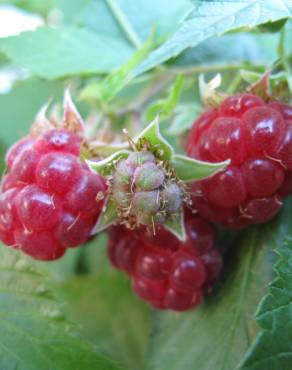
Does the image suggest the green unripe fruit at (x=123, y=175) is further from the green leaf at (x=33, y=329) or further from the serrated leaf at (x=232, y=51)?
the serrated leaf at (x=232, y=51)

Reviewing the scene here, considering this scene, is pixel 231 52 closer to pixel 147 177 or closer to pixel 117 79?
pixel 117 79

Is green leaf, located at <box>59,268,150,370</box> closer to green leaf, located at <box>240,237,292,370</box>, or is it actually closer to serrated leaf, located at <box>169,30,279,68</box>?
serrated leaf, located at <box>169,30,279,68</box>

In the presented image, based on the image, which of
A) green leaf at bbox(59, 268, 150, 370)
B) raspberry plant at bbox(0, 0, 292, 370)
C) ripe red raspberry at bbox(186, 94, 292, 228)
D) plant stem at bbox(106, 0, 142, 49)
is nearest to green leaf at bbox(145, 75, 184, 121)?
raspberry plant at bbox(0, 0, 292, 370)

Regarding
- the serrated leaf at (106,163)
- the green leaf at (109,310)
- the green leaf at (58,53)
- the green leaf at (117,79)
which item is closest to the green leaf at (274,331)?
the serrated leaf at (106,163)

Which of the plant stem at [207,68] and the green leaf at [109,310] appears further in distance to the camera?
the green leaf at [109,310]

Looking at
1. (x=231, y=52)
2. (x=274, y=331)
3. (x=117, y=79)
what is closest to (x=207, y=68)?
(x=231, y=52)

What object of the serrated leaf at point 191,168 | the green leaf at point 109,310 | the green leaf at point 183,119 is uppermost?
the serrated leaf at point 191,168

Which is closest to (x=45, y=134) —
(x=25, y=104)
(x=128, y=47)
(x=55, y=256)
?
(x=55, y=256)
